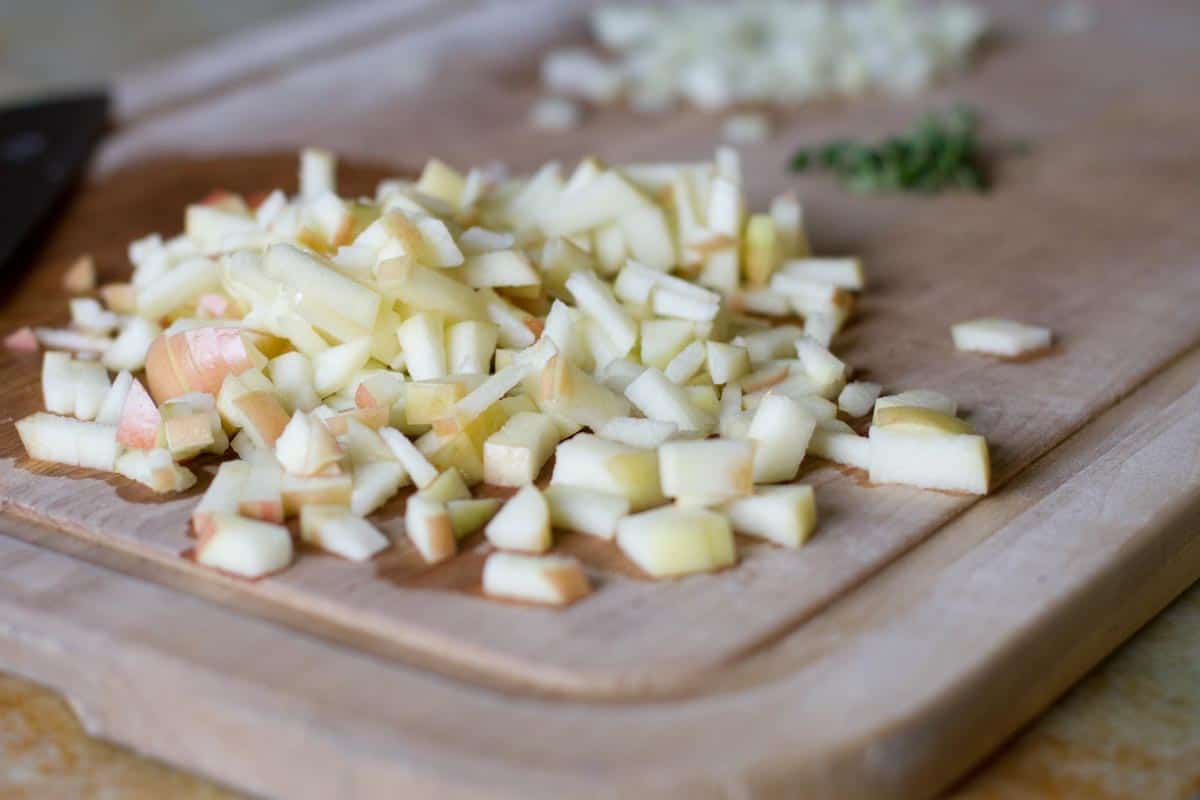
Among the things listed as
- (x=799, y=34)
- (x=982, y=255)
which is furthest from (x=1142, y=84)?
(x=982, y=255)

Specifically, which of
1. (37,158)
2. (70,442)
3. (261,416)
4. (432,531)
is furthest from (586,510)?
(37,158)

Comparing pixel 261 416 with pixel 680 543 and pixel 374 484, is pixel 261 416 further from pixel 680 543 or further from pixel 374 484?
pixel 680 543

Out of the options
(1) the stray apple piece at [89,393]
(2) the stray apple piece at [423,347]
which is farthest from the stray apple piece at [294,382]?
(1) the stray apple piece at [89,393]

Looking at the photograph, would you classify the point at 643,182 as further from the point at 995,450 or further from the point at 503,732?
the point at 503,732

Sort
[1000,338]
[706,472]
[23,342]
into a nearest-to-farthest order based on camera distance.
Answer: [706,472]
[1000,338]
[23,342]

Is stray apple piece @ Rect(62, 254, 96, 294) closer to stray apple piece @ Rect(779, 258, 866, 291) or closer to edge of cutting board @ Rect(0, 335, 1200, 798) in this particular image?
edge of cutting board @ Rect(0, 335, 1200, 798)

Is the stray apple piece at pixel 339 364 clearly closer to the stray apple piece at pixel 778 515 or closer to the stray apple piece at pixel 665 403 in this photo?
the stray apple piece at pixel 665 403
